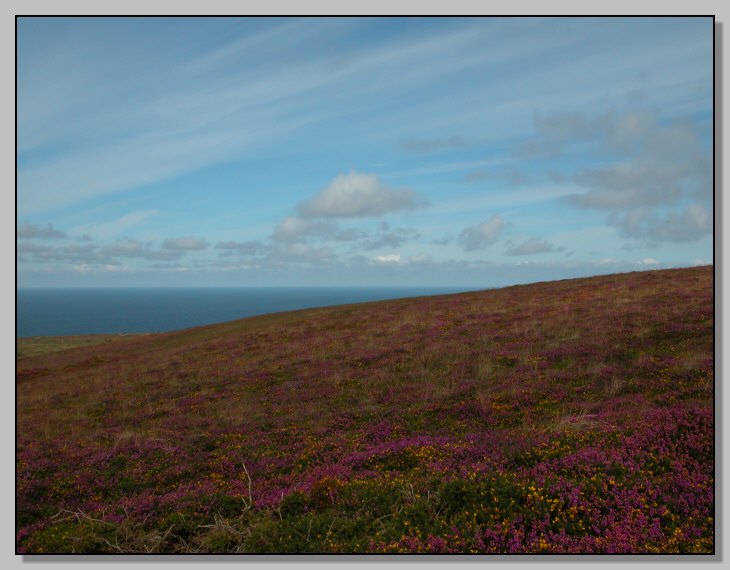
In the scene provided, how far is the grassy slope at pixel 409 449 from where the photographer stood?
20.6 feet

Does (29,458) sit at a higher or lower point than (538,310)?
lower

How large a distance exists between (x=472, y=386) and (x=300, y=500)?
31.5 feet

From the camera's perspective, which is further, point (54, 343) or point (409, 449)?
point (54, 343)

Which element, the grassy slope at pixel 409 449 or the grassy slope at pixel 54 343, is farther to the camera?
the grassy slope at pixel 54 343

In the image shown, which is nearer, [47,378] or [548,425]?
[548,425]

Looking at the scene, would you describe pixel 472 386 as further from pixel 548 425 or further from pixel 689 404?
pixel 689 404

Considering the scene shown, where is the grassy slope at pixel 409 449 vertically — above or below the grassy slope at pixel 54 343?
above

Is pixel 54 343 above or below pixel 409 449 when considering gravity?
below

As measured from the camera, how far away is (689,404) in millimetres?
9469

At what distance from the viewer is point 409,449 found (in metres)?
9.85

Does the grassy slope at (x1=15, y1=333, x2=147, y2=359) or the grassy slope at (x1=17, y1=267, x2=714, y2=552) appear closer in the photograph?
the grassy slope at (x1=17, y1=267, x2=714, y2=552)

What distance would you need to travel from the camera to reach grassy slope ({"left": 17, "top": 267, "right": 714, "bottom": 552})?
6.29 m

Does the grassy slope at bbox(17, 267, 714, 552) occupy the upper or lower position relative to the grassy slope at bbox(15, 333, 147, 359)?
upper

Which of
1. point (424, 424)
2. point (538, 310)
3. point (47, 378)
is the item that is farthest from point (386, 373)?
point (47, 378)
